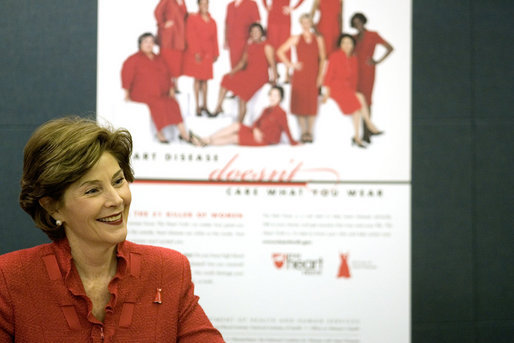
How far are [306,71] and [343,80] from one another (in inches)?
8.0

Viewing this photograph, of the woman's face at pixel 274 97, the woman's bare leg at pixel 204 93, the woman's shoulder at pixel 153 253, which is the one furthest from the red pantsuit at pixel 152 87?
the woman's shoulder at pixel 153 253

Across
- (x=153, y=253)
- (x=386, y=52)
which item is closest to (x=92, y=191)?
(x=153, y=253)

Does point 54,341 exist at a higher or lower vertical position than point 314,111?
lower

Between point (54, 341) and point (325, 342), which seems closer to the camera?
point (54, 341)

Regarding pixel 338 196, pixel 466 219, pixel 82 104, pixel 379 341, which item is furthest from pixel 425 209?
pixel 82 104

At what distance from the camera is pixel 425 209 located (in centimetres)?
306

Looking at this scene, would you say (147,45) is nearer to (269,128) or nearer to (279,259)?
(269,128)

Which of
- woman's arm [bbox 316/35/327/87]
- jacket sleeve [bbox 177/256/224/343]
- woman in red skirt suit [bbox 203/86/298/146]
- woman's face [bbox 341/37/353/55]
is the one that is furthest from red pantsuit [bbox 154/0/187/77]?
jacket sleeve [bbox 177/256/224/343]

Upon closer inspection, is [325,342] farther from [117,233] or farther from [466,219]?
[117,233]

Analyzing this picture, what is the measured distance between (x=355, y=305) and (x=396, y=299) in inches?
8.8

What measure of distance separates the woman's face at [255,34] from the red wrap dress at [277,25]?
43mm

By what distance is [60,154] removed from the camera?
1550 millimetres

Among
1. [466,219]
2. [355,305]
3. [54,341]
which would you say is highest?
[466,219]

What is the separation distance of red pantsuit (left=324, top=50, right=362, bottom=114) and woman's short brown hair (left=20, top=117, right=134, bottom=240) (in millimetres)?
1605
